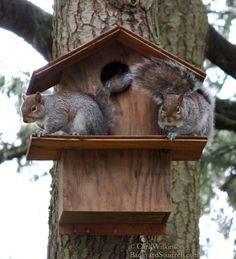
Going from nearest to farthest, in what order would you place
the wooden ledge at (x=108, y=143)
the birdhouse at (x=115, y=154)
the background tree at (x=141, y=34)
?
the wooden ledge at (x=108, y=143) → the birdhouse at (x=115, y=154) → the background tree at (x=141, y=34)

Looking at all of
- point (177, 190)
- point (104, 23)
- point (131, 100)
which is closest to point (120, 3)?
point (104, 23)

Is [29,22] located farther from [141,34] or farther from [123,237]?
[123,237]

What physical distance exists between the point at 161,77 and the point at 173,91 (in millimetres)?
105

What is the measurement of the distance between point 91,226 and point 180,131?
2.06 ft

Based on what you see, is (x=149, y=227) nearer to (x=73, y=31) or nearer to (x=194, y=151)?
(x=194, y=151)

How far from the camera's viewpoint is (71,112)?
422 cm

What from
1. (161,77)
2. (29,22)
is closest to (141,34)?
(161,77)

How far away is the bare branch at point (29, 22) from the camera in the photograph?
18.9 feet

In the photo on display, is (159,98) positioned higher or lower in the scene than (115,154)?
higher

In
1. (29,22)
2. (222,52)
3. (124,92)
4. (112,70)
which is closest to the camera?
(124,92)

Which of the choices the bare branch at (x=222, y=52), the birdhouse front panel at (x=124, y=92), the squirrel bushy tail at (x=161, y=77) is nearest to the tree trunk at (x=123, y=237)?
the birdhouse front panel at (x=124, y=92)

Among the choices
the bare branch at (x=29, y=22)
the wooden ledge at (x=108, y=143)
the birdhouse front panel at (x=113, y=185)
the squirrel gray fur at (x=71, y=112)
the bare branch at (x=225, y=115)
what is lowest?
the birdhouse front panel at (x=113, y=185)

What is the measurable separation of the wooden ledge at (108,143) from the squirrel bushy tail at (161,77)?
0.33 metres

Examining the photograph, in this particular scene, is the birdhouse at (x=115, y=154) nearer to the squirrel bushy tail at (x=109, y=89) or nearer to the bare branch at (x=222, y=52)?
the squirrel bushy tail at (x=109, y=89)
